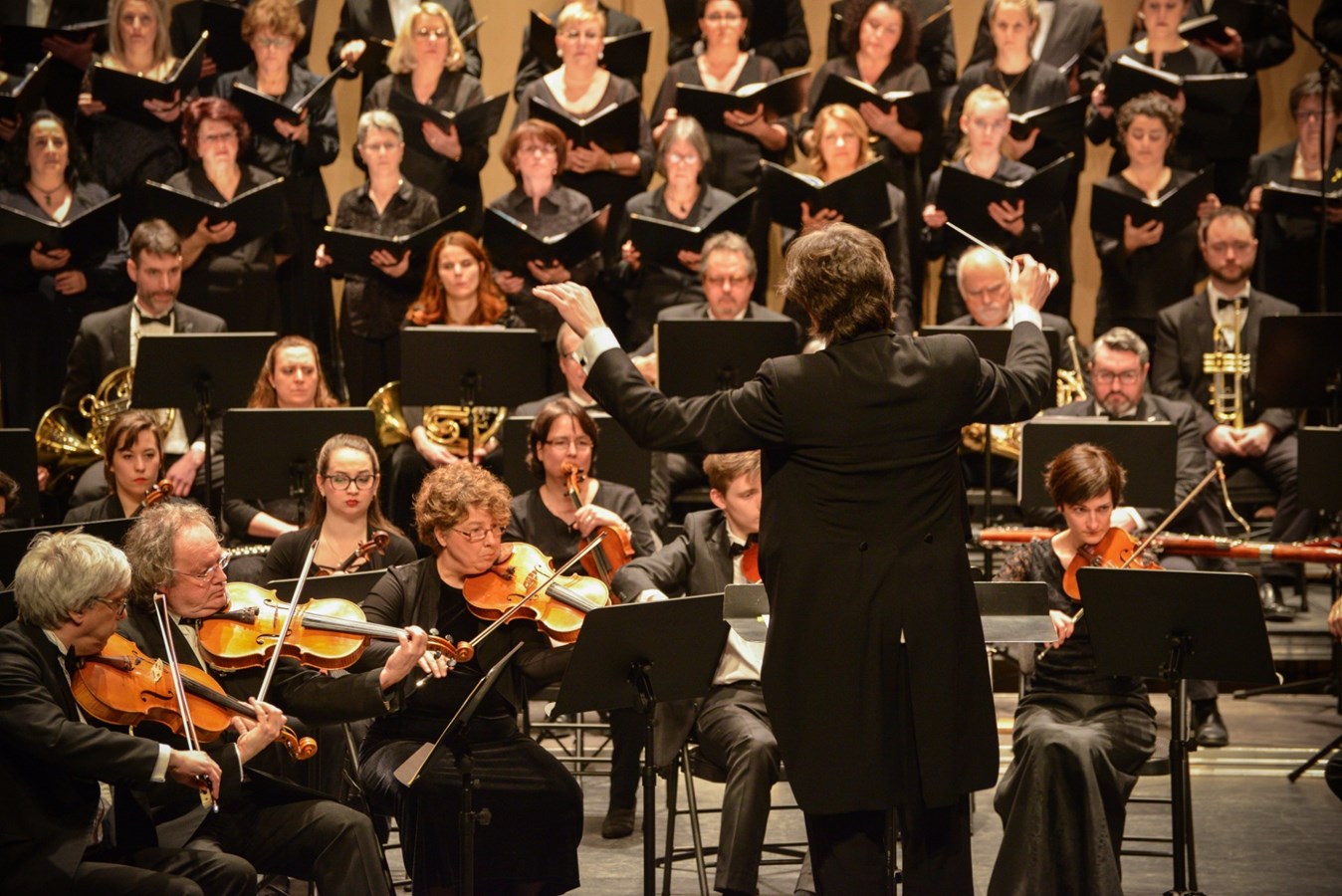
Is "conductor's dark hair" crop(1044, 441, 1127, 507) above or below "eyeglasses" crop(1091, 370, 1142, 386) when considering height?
below

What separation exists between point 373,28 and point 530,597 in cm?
444

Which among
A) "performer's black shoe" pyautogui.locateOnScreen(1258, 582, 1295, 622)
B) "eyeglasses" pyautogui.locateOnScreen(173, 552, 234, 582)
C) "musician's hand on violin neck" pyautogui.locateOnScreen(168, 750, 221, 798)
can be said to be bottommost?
"performer's black shoe" pyautogui.locateOnScreen(1258, 582, 1295, 622)

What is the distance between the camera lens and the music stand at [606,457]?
218 inches

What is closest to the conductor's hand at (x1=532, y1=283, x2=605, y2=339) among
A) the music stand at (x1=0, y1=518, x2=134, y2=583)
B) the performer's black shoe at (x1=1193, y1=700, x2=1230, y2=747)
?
the music stand at (x1=0, y1=518, x2=134, y2=583)

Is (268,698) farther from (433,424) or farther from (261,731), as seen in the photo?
(433,424)

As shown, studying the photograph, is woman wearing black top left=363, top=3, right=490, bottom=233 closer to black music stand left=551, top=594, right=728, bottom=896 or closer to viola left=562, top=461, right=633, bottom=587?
viola left=562, top=461, right=633, bottom=587

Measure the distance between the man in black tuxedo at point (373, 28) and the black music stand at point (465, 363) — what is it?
2.26 m

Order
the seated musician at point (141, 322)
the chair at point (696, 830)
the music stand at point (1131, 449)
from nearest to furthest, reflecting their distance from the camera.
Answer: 1. the chair at point (696, 830)
2. the music stand at point (1131, 449)
3. the seated musician at point (141, 322)

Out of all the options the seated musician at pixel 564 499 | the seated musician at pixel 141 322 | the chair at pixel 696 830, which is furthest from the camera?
the seated musician at pixel 141 322

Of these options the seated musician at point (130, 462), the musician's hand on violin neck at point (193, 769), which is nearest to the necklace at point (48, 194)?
the seated musician at point (130, 462)

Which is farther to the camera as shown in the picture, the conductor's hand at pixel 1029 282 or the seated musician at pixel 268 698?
the seated musician at pixel 268 698

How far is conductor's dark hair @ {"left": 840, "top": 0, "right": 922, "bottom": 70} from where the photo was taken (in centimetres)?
712

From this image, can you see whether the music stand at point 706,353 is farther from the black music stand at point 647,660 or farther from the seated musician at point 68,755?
the seated musician at point 68,755

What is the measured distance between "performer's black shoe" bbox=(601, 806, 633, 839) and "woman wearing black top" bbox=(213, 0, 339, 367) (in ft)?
10.9
